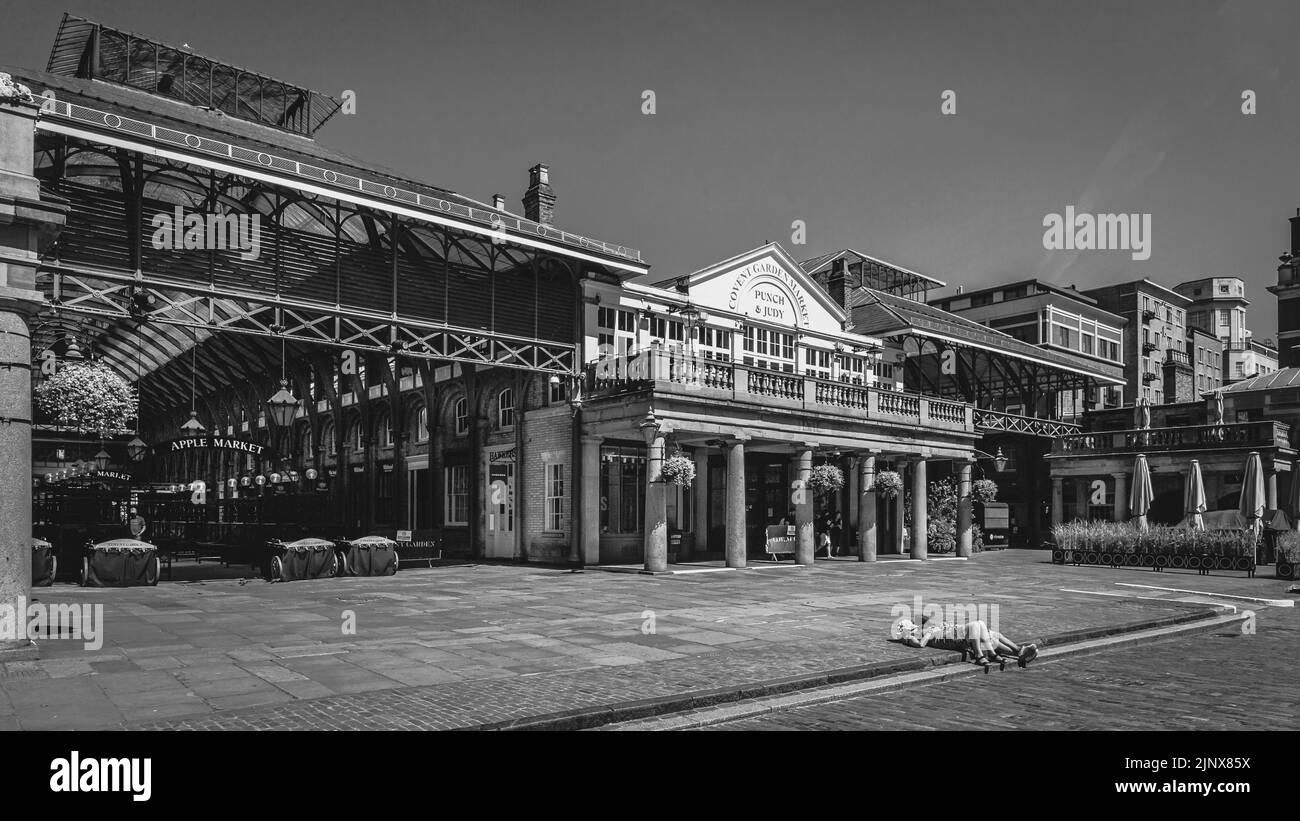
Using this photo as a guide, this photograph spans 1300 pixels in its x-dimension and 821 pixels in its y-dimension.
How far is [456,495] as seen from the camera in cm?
3391

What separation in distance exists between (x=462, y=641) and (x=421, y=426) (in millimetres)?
25477

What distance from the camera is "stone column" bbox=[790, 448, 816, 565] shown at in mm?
27375

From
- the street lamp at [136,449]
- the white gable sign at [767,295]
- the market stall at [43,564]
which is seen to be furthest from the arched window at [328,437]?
the market stall at [43,564]

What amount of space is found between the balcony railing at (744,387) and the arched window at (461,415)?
815 centimetres

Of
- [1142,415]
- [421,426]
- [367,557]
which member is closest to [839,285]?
[421,426]

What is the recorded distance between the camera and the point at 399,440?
36.0 m

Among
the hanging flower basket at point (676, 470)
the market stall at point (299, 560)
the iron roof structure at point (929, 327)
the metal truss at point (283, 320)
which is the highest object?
the iron roof structure at point (929, 327)

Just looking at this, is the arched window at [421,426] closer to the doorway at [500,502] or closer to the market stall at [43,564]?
the doorway at [500,502]

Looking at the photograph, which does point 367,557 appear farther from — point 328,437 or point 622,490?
point 328,437

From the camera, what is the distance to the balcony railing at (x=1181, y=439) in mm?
37094

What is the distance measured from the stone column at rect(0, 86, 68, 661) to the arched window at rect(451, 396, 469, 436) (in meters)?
22.9

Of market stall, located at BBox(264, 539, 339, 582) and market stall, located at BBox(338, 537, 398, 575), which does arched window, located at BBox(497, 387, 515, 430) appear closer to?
market stall, located at BBox(338, 537, 398, 575)
